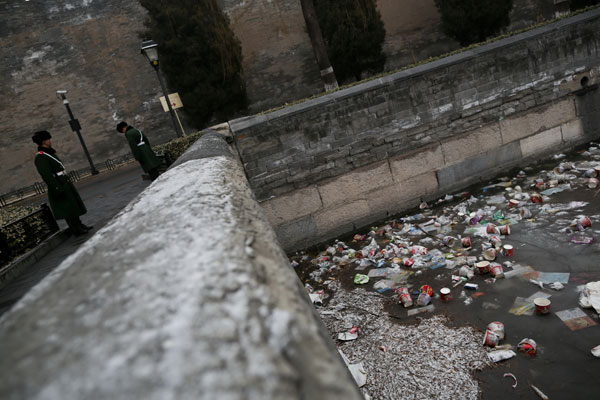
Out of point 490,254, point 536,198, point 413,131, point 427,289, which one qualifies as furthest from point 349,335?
point 413,131

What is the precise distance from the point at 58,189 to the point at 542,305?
6246mm

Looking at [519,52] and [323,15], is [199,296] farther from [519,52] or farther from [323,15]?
[323,15]

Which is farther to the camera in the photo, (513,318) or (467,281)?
(467,281)

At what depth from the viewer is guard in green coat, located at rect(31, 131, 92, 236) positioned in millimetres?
5297

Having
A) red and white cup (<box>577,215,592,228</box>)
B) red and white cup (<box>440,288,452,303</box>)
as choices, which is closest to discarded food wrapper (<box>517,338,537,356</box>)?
A: red and white cup (<box>440,288,452,303</box>)

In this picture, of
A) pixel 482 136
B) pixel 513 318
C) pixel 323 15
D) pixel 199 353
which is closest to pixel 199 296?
pixel 199 353

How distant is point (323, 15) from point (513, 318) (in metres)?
13.6

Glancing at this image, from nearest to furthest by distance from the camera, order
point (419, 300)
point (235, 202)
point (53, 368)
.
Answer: point (53, 368) → point (235, 202) → point (419, 300)

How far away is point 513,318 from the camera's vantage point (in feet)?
11.4

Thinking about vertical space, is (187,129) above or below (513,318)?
above

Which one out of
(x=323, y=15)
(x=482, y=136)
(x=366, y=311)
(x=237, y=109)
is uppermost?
(x=323, y=15)

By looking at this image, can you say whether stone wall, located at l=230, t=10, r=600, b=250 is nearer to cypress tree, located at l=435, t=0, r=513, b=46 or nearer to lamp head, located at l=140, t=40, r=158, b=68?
lamp head, located at l=140, t=40, r=158, b=68

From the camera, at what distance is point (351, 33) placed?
14.2 m

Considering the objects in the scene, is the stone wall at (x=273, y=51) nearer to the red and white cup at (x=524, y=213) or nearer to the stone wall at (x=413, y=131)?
the stone wall at (x=413, y=131)
